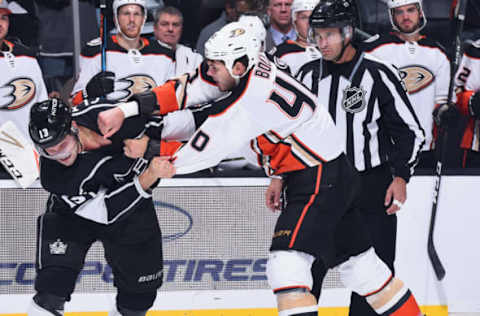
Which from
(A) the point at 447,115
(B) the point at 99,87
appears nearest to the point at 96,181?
(B) the point at 99,87

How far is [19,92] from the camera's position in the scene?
11.9ft

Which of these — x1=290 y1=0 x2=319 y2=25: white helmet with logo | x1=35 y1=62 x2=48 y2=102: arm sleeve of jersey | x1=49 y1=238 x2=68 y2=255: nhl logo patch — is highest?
x1=290 y1=0 x2=319 y2=25: white helmet with logo

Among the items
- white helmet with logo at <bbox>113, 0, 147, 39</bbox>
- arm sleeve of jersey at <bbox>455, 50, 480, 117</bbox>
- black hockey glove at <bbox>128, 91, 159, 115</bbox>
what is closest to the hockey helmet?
black hockey glove at <bbox>128, 91, 159, 115</bbox>

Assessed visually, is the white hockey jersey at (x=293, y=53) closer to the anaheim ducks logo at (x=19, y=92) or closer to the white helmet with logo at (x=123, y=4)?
the white helmet with logo at (x=123, y=4)

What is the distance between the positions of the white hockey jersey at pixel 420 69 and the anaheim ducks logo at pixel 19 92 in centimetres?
165

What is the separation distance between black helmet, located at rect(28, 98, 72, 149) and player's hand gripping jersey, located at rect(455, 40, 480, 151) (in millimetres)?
2040

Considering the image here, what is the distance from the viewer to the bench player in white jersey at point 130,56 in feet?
11.9

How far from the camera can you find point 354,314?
306 cm

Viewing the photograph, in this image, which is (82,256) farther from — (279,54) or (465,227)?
(465,227)

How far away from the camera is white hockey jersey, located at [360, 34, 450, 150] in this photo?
362cm

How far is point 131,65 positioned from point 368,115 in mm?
1346

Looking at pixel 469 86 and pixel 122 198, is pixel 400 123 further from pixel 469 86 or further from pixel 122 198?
pixel 122 198

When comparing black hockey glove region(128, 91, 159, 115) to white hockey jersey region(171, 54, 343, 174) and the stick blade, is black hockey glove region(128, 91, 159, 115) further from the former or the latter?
the stick blade

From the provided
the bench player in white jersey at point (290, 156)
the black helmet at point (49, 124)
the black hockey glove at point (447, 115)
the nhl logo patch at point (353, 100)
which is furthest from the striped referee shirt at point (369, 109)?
the black helmet at point (49, 124)
